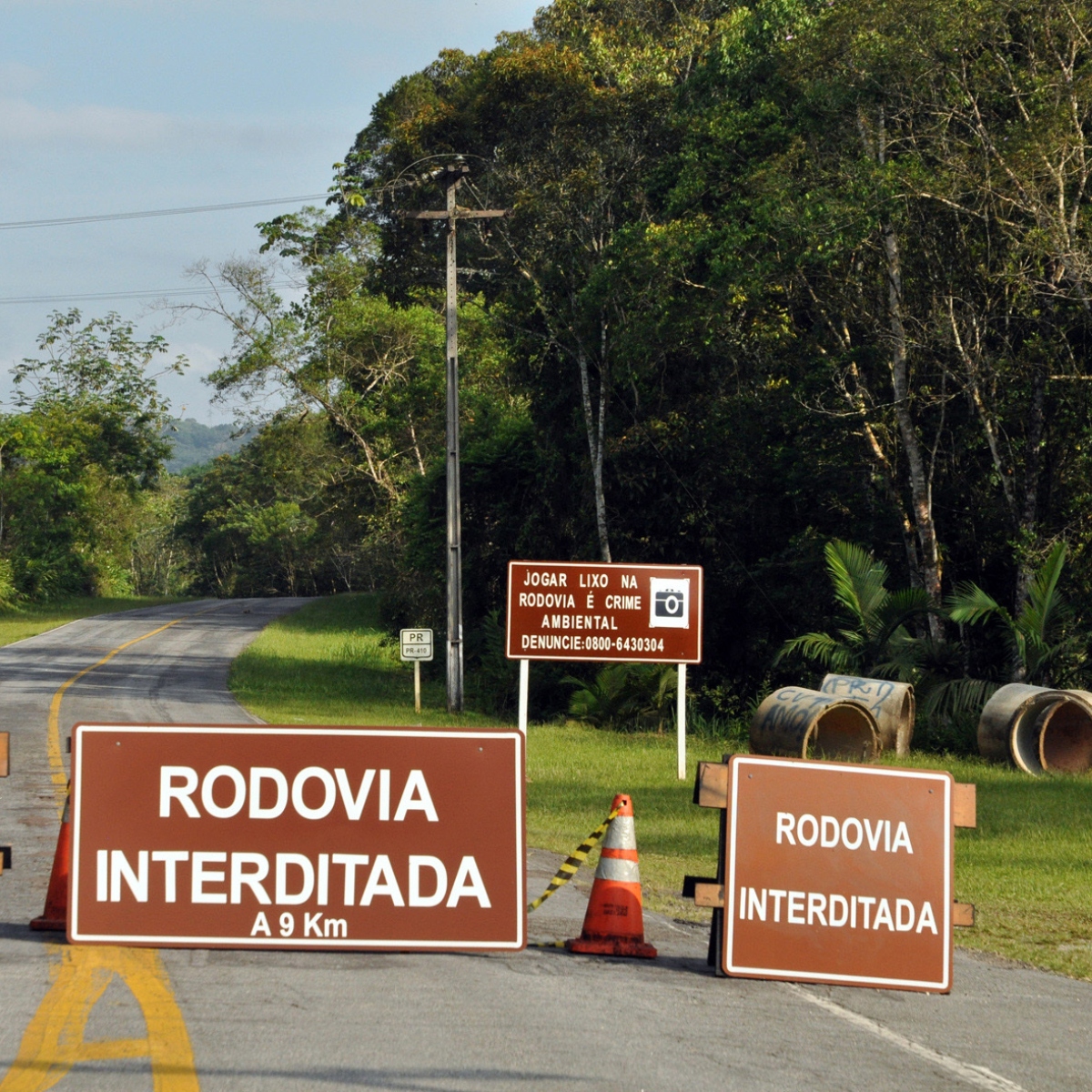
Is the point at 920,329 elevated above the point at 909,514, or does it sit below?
above

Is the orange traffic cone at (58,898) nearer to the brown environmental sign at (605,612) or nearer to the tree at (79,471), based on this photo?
the brown environmental sign at (605,612)

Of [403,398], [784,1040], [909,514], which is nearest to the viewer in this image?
[784,1040]

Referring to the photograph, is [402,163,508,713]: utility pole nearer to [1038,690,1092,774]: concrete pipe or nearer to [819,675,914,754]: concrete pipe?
[819,675,914,754]: concrete pipe

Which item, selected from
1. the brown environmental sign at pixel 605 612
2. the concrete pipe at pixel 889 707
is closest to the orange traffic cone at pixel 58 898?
the brown environmental sign at pixel 605 612

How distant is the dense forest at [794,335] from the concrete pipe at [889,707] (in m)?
1.55

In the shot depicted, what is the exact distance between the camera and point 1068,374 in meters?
21.1

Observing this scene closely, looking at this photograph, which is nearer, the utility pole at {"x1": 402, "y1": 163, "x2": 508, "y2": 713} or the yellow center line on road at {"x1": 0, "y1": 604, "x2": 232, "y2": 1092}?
the yellow center line on road at {"x1": 0, "y1": 604, "x2": 232, "y2": 1092}

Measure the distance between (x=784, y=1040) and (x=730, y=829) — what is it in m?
1.15

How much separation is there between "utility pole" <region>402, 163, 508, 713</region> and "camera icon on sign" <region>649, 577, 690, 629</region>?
9310mm

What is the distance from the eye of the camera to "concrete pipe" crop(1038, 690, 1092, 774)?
57.3 ft

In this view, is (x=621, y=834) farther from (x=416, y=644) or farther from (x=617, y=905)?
(x=416, y=644)

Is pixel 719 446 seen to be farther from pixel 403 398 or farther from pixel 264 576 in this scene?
pixel 264 576

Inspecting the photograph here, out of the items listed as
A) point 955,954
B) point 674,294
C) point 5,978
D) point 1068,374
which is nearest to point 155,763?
point 5,978

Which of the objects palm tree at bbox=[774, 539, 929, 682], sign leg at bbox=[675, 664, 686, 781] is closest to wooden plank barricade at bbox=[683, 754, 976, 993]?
sign leg at bbox=[675, 664, 686, 781]
